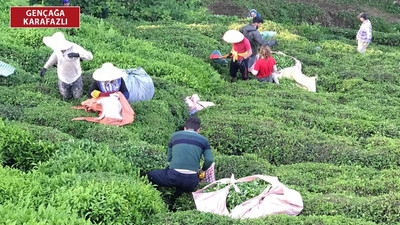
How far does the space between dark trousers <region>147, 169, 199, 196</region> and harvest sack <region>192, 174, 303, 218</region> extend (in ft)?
0.66

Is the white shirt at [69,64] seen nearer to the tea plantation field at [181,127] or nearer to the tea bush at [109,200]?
the tea plantation field at [181,127]

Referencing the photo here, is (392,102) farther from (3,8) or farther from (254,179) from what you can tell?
(3,8)

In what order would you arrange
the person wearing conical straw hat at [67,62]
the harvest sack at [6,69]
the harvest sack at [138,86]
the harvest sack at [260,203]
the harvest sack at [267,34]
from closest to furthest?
the harvest sack at [260,203] → the person wearing conical straw hat at [67,62] → the harvest sack at [138,86] → the harvest sack at [6,69] → the harvest sack at [267,34]

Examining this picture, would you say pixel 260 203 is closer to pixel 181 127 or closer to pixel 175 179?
pixel 175 179

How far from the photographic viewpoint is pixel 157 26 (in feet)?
68.2

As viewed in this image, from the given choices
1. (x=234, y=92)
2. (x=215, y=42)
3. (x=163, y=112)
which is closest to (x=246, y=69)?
(x=234, y=92)

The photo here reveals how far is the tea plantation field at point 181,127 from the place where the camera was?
25.3 feet

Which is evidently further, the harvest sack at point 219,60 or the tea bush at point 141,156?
the harvest sack at point 219,60

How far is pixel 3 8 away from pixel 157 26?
5064 mm

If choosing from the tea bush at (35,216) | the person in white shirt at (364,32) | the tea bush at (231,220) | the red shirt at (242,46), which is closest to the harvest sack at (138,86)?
the red shirt at (242,46)

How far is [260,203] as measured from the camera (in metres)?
8.34

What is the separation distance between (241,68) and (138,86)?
4.22 metres

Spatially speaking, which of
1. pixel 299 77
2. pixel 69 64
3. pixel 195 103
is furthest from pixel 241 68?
pixel 69 64

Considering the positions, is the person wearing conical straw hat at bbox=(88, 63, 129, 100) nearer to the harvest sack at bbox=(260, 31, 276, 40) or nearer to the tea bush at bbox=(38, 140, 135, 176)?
the tea bush at bbox=(38, 140, 135, 176)
